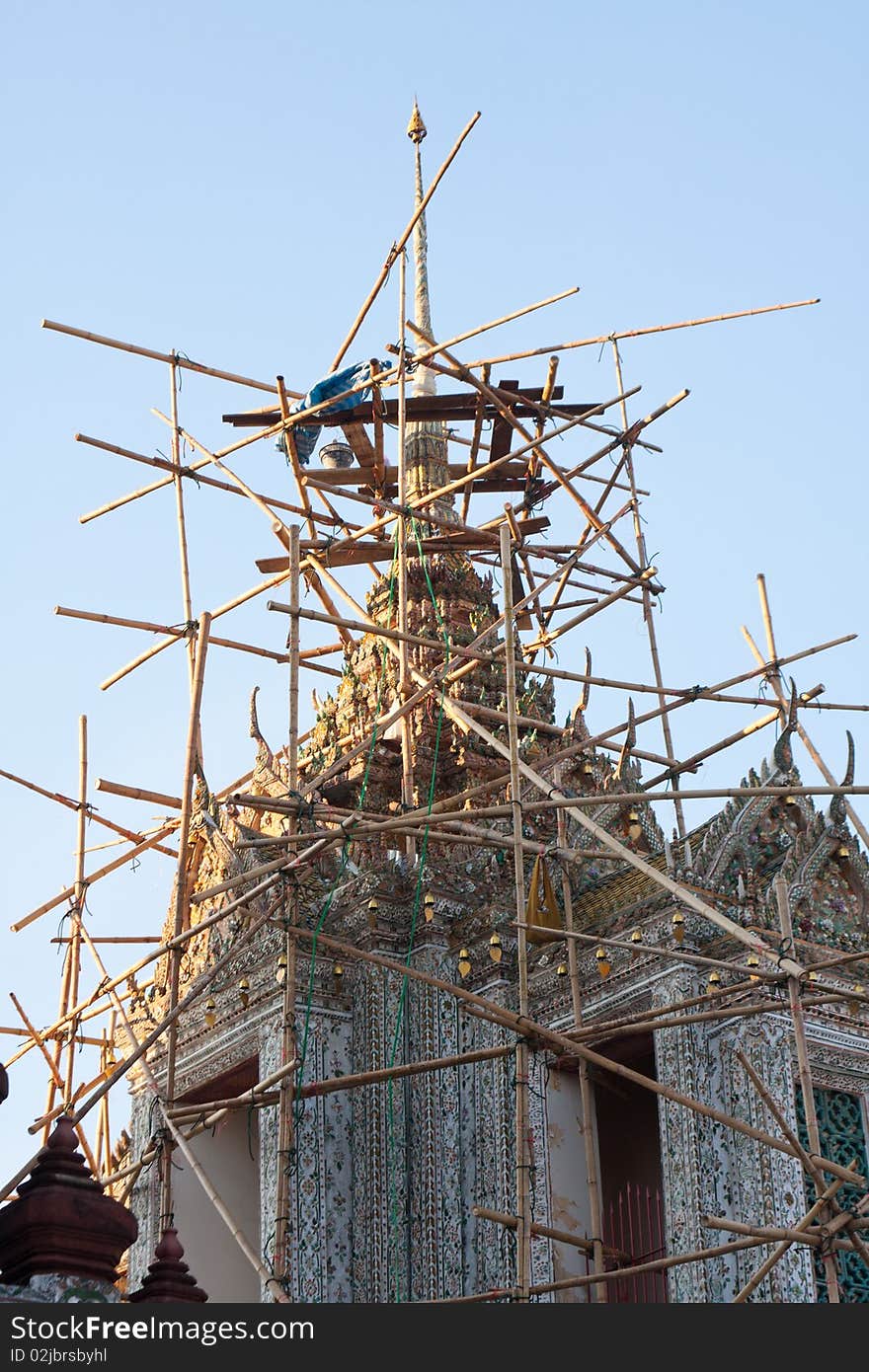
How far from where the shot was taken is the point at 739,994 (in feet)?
46.0

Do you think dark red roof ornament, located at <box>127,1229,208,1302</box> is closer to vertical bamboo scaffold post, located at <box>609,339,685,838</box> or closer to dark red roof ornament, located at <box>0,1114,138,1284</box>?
dark red roof ornament, located at <box>0,1114,138,1284</box>

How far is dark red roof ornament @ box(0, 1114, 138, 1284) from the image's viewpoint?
9109mm

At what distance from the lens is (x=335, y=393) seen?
2058cm

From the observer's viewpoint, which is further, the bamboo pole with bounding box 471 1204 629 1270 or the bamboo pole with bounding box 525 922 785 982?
the bamboo pole with bounding box 525 922 785 982

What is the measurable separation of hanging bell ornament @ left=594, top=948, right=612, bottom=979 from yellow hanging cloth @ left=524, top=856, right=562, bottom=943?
35 cm

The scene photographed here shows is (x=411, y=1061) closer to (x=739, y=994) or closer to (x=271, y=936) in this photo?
(x=271, y=936)

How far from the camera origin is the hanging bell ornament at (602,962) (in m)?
14.6

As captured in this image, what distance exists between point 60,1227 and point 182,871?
6.31 metres

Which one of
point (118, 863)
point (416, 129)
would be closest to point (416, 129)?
point (416, 129)

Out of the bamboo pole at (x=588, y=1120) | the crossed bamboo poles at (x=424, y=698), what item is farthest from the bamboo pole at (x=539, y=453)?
the bamboo pole at (x=588, y=1120)

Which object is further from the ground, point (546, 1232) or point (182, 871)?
point (182, 871)

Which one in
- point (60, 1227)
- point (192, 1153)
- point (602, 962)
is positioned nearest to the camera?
point (60, 1227)

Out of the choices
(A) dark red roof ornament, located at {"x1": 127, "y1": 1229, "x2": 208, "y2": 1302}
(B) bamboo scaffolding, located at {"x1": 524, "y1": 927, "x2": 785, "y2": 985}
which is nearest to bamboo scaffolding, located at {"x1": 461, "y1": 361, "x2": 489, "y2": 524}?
(B) bamboo scaffolding, located at {"x1": 524, "y1": 927, "x2": 785, "y2": 985}

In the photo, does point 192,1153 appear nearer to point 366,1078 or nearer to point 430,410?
point 366,1078
